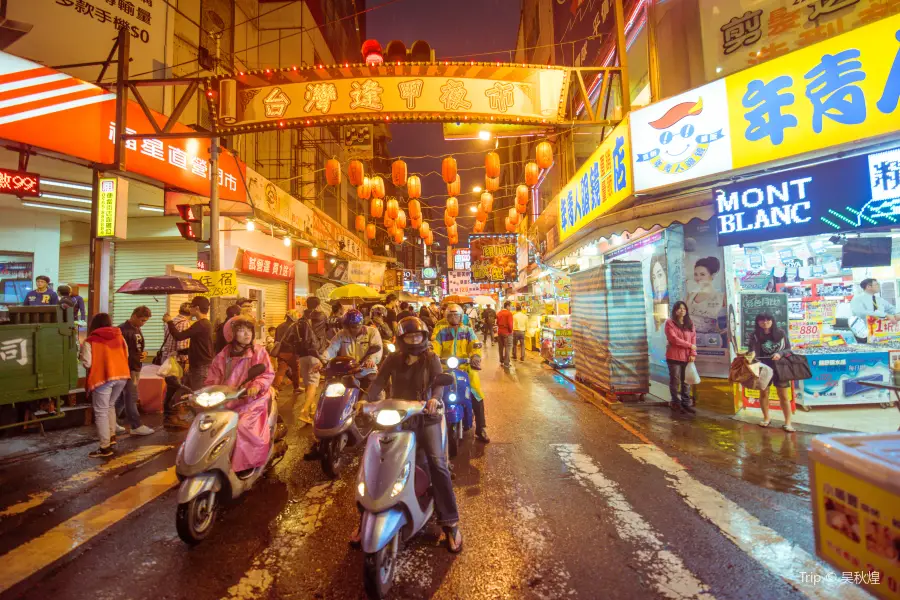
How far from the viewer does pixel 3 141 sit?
750cm

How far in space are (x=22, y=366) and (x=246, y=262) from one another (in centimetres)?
879

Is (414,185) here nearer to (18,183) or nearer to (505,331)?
(505,331)

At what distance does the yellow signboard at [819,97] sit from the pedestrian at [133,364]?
1033 cm

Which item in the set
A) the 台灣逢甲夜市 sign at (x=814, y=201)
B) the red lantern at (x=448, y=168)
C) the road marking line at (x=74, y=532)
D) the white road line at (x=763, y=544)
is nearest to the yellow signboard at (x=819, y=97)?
the 台灣逢甲夜市 sign at (x=814, y=201)

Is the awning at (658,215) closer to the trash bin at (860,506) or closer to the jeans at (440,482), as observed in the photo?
the jeans at (440,482)

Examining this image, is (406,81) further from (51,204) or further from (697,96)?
(51,204)

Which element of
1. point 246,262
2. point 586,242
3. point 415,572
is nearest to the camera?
point 415,572

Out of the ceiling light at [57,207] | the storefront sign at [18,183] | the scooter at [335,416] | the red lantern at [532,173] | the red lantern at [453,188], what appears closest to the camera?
the scooter at [335,416]

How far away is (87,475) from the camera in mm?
5340

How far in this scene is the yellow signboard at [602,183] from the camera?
9.06 meters

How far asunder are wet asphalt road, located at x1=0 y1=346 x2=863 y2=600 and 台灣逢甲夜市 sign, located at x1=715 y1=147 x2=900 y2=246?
3370mm

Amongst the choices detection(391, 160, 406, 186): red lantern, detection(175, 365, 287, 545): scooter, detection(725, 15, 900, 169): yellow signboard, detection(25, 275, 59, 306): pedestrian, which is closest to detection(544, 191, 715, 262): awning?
detection(725, 15, 900, 169): yellow signboard

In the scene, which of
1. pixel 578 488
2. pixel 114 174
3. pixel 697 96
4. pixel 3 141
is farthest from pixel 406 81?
pixel 578 488

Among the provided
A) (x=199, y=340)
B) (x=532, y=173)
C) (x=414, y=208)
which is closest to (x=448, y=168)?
(x=532, y=173)
